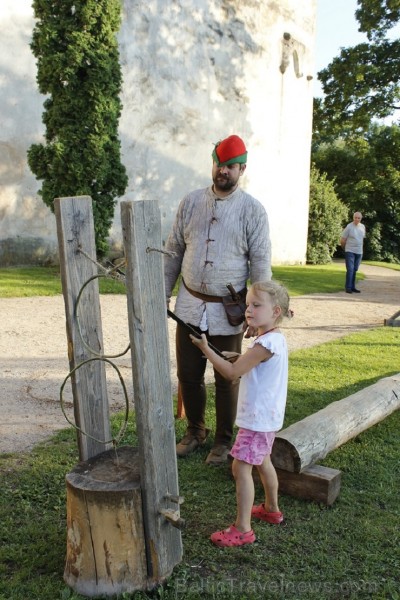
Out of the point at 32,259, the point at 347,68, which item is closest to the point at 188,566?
the point at 32,259

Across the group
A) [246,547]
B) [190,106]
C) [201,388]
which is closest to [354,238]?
[190,106]

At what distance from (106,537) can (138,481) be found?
0.83 ft

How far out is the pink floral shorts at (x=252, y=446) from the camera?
10.2 feet

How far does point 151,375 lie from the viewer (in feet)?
8.77

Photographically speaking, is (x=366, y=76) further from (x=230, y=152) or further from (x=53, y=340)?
(x=230, y=152)

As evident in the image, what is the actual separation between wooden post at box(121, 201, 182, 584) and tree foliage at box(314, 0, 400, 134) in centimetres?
2244

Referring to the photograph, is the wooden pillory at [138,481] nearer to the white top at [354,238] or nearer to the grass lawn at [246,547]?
the grass lawn at [246,547]

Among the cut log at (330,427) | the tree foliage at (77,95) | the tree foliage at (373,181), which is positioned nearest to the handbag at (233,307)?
the cut log at (330,427)

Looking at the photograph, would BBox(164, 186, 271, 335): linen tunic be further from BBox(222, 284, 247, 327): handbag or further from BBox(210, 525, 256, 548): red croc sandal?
BBox(210, 525, 256, 548): red croc sandal

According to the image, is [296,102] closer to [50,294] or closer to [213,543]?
[50,294]

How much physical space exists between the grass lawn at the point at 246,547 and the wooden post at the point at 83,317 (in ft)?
1.89

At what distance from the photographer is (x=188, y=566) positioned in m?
2.90

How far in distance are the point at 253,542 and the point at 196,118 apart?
556 inches

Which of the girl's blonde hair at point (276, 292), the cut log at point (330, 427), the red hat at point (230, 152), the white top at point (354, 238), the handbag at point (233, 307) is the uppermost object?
the red hat at point (230, 152)
